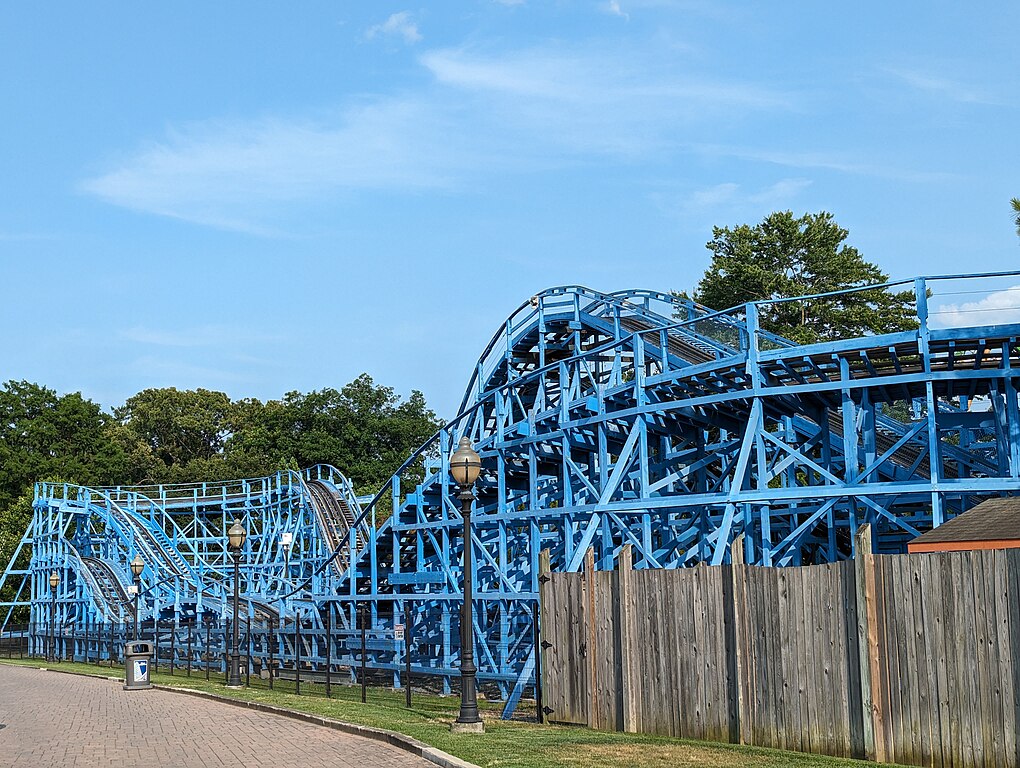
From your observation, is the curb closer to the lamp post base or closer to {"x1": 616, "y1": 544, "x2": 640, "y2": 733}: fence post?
the lamp post base

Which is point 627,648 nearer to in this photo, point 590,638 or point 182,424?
point 590,638

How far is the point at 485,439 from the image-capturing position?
28688mm

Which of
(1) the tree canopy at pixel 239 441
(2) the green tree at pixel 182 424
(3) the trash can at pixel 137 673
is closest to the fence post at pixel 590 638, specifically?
(3) the trash can at pixel 137 673

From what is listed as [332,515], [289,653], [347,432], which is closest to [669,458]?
[289,653]

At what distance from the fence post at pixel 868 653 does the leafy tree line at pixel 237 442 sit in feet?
208

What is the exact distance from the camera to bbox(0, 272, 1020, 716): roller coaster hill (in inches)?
842

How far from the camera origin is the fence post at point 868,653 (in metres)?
11.5

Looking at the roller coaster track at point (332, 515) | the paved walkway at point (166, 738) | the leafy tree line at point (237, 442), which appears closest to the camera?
the paved walkway at point (166, 738)

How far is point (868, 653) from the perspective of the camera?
11602 millimetres

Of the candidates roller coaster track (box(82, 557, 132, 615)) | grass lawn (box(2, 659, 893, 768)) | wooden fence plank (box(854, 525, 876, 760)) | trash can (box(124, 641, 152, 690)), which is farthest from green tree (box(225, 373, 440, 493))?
wooden fence plank (box(854, 525, 876, 760))

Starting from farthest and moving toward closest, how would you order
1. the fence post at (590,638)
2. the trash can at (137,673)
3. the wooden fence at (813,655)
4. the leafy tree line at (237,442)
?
the leafy tree line at (237,442) → the trash can at (137,673) → the fence post at (590,638) → the wooden fence at (813,655)

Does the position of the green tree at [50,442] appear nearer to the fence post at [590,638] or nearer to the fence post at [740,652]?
the fence post at [590,638]

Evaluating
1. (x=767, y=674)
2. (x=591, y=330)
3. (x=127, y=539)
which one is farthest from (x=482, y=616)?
(x=127, y=539)

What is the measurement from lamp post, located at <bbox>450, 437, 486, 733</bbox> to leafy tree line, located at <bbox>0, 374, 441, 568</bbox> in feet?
191
